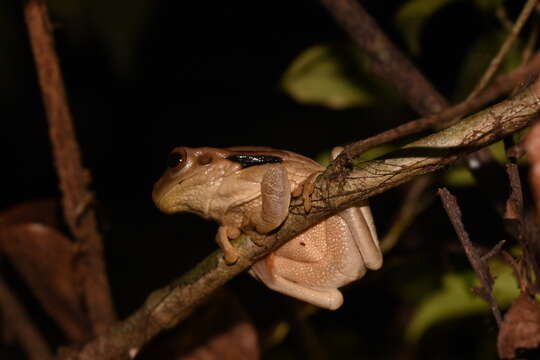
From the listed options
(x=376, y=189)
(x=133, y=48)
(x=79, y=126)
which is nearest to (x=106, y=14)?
(x=133, y=48)

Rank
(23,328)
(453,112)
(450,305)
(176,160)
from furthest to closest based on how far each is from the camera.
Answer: (23,328) < (450,305) < (176,160) < (453,112)

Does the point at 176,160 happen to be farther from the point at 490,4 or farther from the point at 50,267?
the point at 490,4

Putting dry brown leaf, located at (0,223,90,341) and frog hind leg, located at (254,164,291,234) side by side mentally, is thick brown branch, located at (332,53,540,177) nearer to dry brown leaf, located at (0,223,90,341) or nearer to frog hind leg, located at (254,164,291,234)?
frog hind leg, located at (254,164,291,234)

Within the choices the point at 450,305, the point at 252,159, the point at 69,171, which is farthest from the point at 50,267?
the point at 450,305

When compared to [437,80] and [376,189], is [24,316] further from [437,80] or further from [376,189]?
[437,80]

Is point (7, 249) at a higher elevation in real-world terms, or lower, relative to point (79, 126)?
higher

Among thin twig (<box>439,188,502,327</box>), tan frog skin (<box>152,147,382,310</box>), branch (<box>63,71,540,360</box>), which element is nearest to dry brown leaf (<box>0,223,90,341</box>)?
branch (<box>63,71,540,360</box>)
